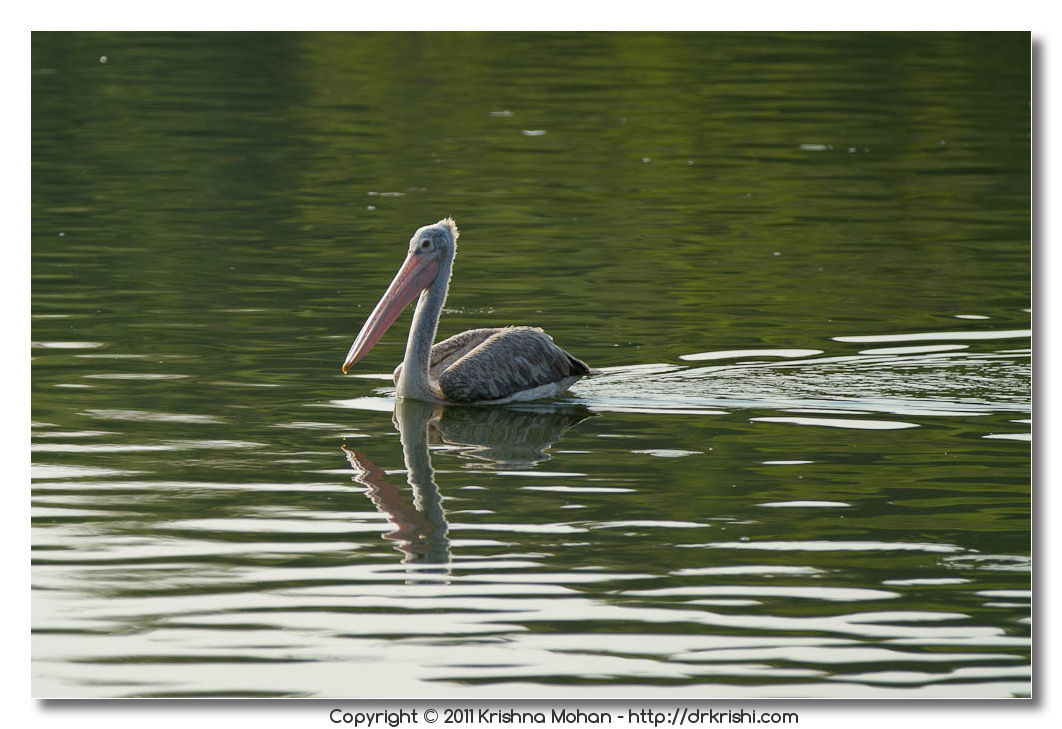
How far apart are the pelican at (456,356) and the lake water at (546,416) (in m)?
0.20

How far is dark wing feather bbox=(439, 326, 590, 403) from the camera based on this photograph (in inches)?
430

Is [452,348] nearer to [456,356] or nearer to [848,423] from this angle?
[456,356]

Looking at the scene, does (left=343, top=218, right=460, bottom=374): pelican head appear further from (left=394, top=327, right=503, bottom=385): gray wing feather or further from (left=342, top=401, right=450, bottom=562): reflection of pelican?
(left=342, top=401, right=450, bottom=562): reflection of pelican

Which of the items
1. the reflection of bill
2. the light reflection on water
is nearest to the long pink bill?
the reflection of bill

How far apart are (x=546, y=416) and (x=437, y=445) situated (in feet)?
3.18

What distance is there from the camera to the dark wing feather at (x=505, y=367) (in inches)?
430

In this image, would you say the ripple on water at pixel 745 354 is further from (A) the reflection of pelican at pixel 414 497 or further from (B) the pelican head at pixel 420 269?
(A) the reflection of pelican at pixel 414 497

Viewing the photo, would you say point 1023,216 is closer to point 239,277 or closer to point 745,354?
point 745,354

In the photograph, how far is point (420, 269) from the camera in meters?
11.4

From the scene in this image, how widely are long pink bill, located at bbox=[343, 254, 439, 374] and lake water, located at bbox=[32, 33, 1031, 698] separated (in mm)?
364

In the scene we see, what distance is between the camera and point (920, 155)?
2066 centimetres

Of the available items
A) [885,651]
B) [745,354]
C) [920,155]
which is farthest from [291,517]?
[920,155]

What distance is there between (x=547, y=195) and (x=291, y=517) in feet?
34.4

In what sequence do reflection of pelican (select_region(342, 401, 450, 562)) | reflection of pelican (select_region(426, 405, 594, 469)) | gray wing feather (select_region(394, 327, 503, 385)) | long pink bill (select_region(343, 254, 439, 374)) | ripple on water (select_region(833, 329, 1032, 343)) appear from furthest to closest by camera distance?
ripple on water (select_region(833, 329, 1032, 343)) → gray wing feather (select_region(394, 327, 503, 385)) → long pink bill (select_region(343, 254, 439, 374)) → reflection of pelican (select_region(426, 405, 594, 469)) → reflection of pelican (select_region(342, 401, 450, 562))
